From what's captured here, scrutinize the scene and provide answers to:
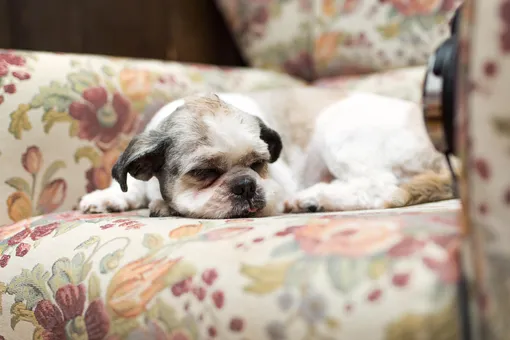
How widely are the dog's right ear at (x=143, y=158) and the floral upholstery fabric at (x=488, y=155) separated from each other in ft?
3.11

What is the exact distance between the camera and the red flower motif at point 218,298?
0.90 m

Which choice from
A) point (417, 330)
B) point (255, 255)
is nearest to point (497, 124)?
point (417, 330)

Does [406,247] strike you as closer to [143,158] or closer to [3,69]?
[143,158]

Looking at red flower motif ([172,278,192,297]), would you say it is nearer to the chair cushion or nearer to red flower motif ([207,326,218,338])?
red flower motif ([207,326,218,338])

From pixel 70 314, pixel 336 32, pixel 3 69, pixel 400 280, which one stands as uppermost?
pixel 336 32

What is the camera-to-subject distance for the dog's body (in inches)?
59.4

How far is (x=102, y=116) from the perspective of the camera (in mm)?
1923

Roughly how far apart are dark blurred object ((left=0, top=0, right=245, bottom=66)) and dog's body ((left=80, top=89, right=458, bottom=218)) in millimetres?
860

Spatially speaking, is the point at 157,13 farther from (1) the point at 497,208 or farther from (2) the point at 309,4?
(1) the point at 497,208

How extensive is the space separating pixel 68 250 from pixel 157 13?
1.82m

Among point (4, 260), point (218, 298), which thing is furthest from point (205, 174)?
point (218, 298)

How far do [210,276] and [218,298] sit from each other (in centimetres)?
5

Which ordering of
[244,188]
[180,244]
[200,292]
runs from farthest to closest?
[244,188], [180,244], [200,292]

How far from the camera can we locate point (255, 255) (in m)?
0.93
